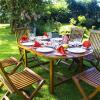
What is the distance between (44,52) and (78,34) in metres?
1.76

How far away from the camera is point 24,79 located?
3.27m

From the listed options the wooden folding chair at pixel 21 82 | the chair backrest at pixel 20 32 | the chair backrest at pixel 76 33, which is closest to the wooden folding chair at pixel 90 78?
the wooden folding chair at pixel 21 82

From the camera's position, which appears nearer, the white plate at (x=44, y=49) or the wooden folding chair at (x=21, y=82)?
the wooden folding chair at (x=21, y=82)

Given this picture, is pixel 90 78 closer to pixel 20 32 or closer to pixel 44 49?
pixel 44 49

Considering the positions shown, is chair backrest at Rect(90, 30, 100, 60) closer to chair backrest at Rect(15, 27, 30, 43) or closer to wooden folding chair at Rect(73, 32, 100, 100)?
wooden folding chair at Rect(73, 32, 100, 100)

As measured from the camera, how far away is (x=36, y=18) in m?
9.91

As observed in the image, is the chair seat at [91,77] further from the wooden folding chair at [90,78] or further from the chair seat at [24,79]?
the chair seat at [24,79]

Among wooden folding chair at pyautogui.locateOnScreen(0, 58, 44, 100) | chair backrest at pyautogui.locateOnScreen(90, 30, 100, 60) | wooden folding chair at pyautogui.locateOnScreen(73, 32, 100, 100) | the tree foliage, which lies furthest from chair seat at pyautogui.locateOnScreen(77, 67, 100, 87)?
the tree foliage

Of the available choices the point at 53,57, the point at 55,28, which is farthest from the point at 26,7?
the point at 53,57

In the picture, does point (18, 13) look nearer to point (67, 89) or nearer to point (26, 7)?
point (26, 7)

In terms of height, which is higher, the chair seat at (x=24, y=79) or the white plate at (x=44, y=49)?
the white plate at (x=44, y=49)

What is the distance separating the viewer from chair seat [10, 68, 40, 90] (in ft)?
10.2

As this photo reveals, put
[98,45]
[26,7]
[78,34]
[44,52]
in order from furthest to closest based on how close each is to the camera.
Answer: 1. [26,7]
2. [78,34]
3. [98,45]
4. [44,52]

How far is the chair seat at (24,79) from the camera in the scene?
3105mm
